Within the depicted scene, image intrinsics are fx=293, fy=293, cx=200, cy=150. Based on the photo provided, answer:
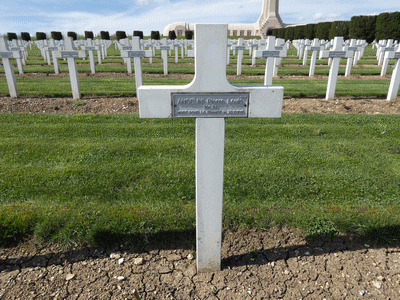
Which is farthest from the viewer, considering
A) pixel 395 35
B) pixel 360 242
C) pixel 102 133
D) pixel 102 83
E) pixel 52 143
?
pixel 395 35

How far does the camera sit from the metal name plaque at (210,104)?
201cm

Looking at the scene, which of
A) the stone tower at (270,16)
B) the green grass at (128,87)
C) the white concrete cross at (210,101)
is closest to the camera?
→ the white concrete cross at (210,101)

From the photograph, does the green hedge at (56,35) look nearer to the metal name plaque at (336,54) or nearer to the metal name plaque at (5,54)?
the metal name plaque at (5,54)

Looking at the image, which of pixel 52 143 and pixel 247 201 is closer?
pixel 247 201

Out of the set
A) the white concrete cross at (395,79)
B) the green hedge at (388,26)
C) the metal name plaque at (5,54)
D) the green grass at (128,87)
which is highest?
the green hedge at (388,26)

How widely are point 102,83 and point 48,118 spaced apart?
5.21 metres

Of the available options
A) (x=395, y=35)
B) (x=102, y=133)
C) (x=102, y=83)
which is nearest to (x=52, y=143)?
(x=102, y=133)

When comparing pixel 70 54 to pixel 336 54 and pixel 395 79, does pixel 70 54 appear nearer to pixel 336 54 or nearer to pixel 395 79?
pixel 336 54

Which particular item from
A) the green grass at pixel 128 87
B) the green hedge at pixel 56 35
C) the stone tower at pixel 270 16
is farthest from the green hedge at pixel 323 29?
the stone tower at pixel 270 16

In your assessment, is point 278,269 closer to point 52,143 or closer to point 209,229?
point 209,229

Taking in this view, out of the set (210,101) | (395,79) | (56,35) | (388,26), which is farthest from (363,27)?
(56,35)

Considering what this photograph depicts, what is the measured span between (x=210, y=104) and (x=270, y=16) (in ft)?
260

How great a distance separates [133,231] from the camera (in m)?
2.92

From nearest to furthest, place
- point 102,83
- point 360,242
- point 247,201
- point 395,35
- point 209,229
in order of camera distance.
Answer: point 209,229 < point 360,242 < point 247,201 < point 102,83 < point 395,35
